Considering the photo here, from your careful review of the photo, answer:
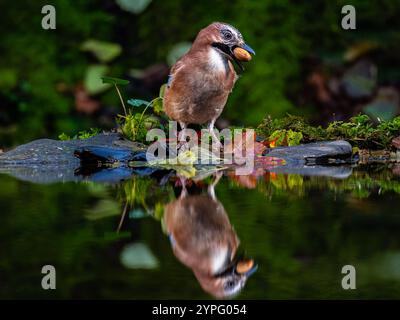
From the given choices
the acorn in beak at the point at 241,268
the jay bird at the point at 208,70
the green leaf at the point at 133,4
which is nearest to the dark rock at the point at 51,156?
the jay bird at the point at 208,70

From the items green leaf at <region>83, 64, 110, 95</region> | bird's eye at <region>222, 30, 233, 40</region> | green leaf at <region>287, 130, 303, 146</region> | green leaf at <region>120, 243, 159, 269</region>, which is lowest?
green leaf at <region>120, 243, 159, 269</region>

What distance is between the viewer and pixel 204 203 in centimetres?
505

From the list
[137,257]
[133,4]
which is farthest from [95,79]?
[137,257]

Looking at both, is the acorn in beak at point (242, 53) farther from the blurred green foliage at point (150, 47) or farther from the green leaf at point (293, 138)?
the blurred green foliage at point (150, 47)

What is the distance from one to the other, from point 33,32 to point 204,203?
6714 mm

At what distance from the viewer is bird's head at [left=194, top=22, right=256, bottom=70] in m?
6.94

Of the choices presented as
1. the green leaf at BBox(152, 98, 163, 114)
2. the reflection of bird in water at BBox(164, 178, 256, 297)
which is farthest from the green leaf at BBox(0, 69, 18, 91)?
the reflection of bird in water at BBox(164, 178, 256, 297)

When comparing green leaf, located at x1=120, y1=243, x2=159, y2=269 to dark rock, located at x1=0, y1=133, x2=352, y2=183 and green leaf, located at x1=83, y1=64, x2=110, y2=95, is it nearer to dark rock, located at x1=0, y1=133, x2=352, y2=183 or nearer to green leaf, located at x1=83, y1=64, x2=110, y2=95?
dark rock, located at x1=0, y1=133, x2=352, y2=183

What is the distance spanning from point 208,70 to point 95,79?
438 cm

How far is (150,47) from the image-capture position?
1154 cm

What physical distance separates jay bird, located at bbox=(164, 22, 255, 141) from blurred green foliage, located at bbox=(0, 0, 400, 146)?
375cm

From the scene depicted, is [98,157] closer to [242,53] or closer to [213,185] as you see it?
[242,53]

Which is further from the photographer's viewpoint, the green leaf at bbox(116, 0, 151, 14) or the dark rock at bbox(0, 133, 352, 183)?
the green leaf at bbox(116, 0, 151, 14)

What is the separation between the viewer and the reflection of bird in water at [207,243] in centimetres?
334
